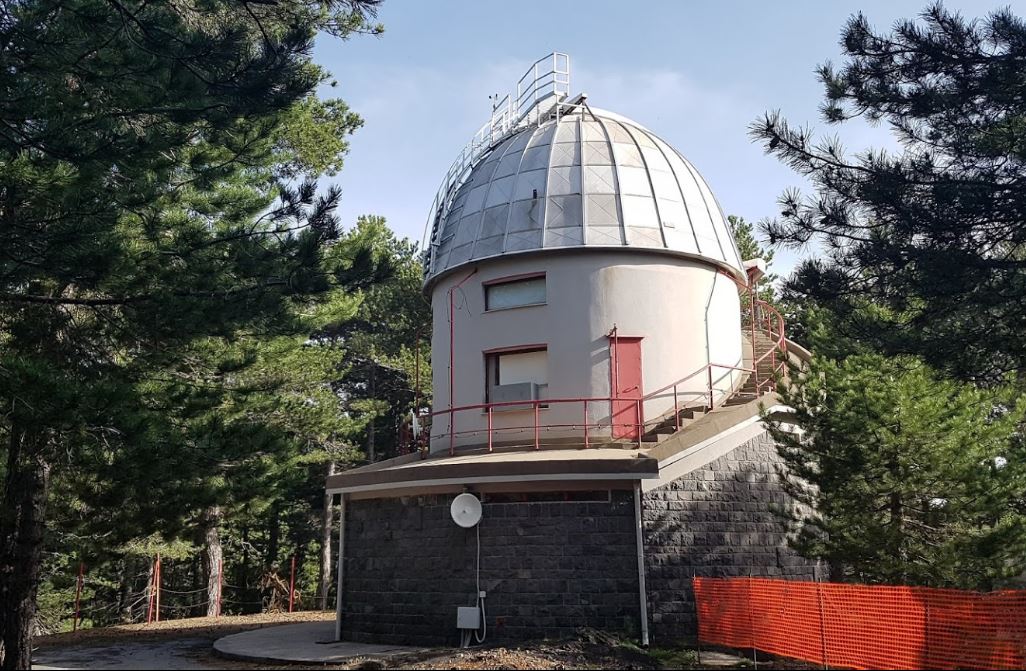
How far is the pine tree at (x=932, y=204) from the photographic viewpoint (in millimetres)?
10758

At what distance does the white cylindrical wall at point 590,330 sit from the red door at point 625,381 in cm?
11

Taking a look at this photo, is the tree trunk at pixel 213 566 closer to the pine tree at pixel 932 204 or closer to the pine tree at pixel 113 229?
the pine tree at pixel 113 229

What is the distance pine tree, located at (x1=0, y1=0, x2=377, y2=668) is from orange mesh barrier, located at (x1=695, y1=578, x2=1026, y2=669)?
7230mm

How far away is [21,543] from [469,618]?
6.39 metres

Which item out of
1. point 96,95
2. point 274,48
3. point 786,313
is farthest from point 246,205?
point 786,313

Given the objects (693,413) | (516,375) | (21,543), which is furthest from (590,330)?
(21,543)

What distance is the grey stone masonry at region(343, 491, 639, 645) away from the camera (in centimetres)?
1285

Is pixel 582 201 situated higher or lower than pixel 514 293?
higher

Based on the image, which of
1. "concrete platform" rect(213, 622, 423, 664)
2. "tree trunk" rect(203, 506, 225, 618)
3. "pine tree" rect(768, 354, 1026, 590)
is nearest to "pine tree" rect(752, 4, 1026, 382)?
"pine tree" rect(768, 354, 1026, 590)

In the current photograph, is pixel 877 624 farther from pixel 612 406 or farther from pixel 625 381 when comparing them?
pixel 625 381

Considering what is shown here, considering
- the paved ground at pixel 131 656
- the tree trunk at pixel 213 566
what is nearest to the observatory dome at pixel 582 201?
the paved ground at pixel 131 656

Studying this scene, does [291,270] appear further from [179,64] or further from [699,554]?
[699,554]

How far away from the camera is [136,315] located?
12844 mm

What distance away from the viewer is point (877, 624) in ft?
31.5
